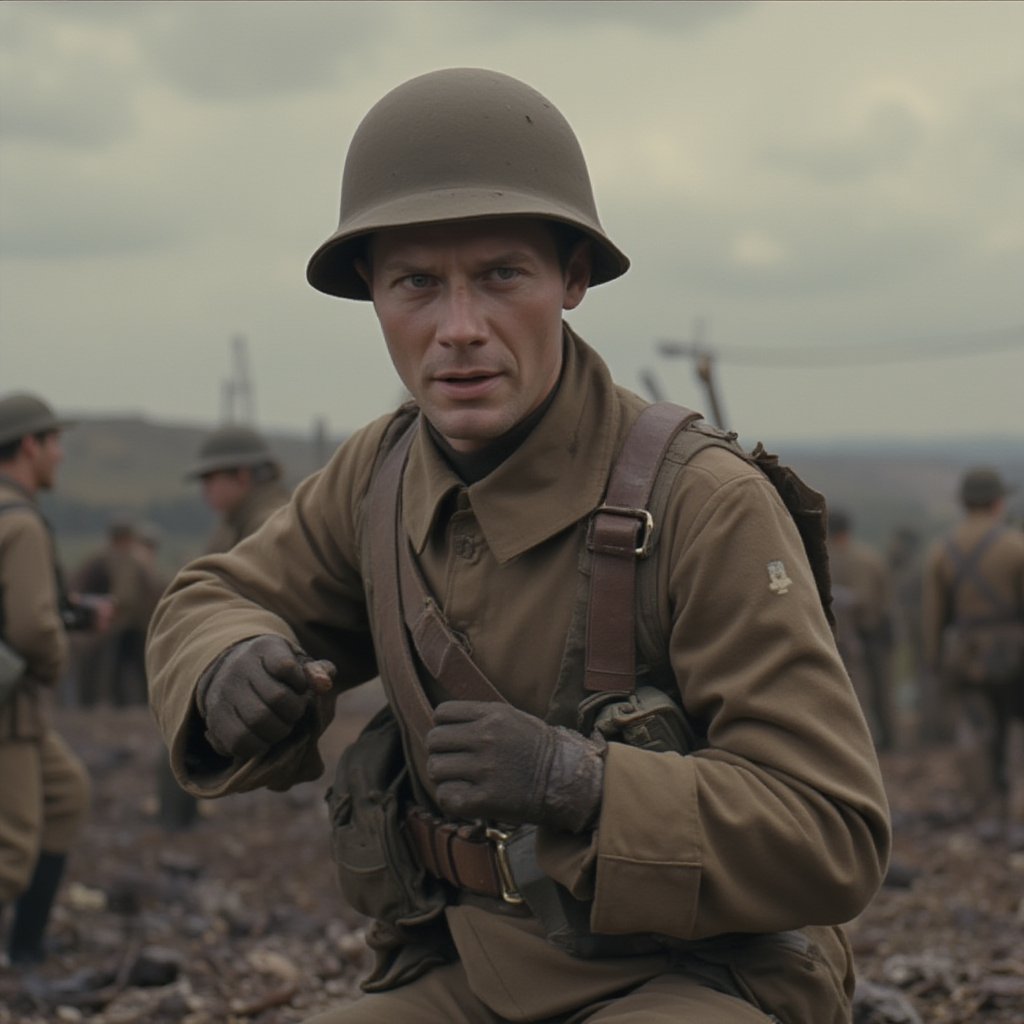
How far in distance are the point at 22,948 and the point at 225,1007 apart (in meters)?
2.00

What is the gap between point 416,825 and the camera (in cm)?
351

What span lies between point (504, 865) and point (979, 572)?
9.64 meters

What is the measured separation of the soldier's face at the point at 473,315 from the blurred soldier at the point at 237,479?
258 inches

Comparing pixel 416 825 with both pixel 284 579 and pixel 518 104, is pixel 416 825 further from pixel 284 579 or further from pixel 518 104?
pixel 518 104

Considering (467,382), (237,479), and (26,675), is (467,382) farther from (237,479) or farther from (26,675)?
(237,479)

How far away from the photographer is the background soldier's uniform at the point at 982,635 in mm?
12180

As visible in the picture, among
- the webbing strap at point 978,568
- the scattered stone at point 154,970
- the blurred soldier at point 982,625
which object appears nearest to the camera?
the scattered stone at point 154,970

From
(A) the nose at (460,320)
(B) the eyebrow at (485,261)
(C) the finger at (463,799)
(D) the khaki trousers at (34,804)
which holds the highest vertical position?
(B) the eyebrow at (485,261)

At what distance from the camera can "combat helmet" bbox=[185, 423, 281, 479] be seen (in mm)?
10016

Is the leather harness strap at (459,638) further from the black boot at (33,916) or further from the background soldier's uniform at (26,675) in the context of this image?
the black boot at (33,916)

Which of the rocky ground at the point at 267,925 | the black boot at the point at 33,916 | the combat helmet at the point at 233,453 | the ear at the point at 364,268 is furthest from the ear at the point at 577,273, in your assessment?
the combat helmet at the point at 233,453

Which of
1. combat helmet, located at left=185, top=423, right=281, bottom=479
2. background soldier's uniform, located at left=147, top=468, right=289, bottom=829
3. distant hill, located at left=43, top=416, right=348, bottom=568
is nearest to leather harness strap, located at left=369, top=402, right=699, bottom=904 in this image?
background soldier's uniform, located at left=147, top=468, right=289, bottom=829

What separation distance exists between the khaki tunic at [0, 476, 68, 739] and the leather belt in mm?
4039

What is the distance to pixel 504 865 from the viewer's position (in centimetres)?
327
